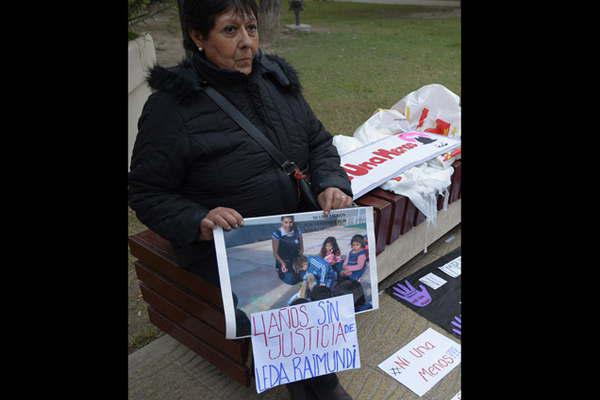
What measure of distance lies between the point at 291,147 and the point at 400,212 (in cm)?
123

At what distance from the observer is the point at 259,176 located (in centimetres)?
172

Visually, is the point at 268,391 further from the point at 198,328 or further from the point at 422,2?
the point at 422,2

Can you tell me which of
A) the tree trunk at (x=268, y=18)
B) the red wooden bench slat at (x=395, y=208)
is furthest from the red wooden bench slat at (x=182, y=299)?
the tree trunk at (x=268, y=18)

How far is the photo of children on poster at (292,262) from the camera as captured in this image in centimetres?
162

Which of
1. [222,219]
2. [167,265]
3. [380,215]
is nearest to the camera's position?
[222,219]

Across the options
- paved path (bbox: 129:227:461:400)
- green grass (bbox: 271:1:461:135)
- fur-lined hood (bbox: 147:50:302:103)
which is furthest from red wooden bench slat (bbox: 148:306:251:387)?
green grass (bbox: 271:1:461:135)

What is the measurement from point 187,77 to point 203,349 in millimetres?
1259

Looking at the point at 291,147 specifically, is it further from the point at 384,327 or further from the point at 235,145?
the point at 384,327

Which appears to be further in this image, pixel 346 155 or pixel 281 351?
pixel 346 155

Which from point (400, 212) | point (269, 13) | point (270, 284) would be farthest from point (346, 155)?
point (269, 13)

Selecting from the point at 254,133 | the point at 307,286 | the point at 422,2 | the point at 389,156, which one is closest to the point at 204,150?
the point at 254,133

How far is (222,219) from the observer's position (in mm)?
1563

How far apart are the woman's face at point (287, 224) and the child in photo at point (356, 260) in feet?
0.84

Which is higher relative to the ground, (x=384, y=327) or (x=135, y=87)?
(x=135, y=87)
